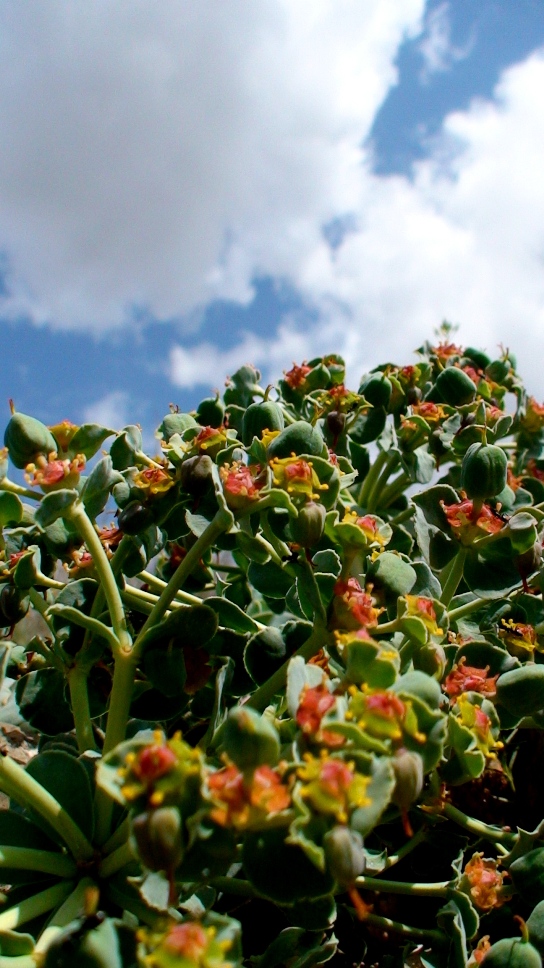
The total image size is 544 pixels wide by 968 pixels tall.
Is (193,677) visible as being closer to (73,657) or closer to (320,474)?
(73,657)

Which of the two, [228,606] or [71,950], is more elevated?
[228,606]

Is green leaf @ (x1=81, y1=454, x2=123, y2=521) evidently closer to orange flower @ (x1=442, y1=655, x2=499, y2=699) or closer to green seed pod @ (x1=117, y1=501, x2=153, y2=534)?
green seed pod @ (x1=117, y1=501, x2=153, y2=534)

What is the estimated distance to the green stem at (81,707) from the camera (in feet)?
5.35

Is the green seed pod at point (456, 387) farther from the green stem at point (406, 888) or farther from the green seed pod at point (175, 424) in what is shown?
the green stem at point (406, 888)

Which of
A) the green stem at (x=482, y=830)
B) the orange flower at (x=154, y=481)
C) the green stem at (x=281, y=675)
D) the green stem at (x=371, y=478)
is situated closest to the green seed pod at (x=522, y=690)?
the green stem at (x=482, y=830)

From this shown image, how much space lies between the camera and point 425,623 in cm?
141

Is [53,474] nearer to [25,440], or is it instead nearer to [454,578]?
[25,440]

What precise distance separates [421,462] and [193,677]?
1.34m

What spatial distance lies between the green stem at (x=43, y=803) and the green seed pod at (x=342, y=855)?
55 centimetres

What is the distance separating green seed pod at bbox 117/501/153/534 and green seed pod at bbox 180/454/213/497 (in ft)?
0.40

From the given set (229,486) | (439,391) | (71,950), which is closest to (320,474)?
(229,486)

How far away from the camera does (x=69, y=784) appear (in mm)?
1393

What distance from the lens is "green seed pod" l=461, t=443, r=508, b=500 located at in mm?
1827

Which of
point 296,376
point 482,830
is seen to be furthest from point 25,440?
point 296,376
